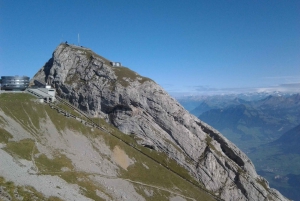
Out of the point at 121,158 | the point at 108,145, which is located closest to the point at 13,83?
the point at 108,145

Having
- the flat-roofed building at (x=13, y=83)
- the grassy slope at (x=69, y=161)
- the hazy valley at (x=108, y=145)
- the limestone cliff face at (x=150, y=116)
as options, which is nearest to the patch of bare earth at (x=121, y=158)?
the hazy valley at (x=108, y=145)

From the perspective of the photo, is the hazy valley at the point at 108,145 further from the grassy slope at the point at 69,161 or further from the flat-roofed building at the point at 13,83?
the flat-roofed building at the point at 13,83

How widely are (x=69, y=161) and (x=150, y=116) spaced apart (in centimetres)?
7003

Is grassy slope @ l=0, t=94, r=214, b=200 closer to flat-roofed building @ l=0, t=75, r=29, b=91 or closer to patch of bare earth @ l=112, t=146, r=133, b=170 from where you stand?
patch of bare earth @ l=112, t=146, r=133, b=170

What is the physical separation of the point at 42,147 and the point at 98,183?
22261 millimetres

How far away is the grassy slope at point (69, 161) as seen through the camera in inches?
3061

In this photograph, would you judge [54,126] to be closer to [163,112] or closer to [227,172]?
[163,112]

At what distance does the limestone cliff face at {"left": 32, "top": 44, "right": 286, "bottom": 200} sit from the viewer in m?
144

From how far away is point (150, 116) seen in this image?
495 ft

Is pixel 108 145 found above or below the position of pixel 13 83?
below

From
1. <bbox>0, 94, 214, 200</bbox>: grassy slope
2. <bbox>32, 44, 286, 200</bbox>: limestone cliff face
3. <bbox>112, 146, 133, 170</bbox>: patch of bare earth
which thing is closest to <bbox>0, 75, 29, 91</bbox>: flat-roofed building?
<bbox>0, 94, 214, 200</bbox>: grassy slope

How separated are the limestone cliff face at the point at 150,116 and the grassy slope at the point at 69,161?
12487mm

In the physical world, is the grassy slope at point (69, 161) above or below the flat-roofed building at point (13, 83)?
below

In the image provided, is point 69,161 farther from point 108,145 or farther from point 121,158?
point 121,158
